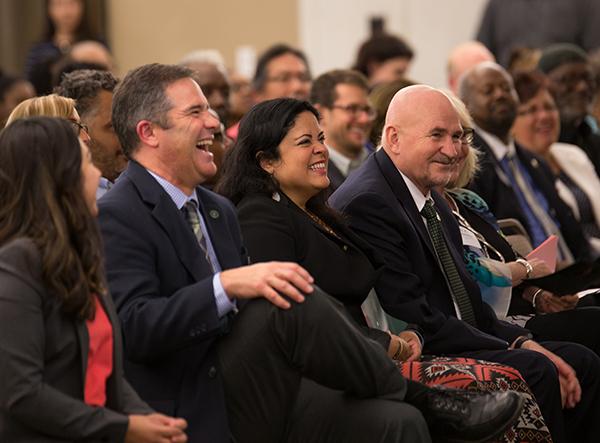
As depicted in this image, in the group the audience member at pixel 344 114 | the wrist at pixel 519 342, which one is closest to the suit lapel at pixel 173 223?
the wrist at pixel 519 342

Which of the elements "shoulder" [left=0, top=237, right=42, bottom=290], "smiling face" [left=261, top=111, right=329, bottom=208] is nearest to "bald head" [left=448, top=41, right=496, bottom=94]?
"smiling face" [left=261, top=111, right=329, bottom=208]

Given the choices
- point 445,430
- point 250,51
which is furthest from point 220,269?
point 250,51

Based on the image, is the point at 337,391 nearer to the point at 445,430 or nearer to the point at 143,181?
the point at 445,430

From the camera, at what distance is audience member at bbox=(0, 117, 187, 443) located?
2906 millimetres

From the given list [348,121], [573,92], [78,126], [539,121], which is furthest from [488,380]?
[573,92]

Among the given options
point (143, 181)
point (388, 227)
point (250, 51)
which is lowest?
point (250, 51)

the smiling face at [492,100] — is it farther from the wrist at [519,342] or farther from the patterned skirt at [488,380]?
the patterned skirt at [488,380]

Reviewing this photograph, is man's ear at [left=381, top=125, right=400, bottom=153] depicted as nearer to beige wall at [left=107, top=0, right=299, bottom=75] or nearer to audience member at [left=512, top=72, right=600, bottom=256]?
audience member at [left=512, top=72, right=600, bottom=256]

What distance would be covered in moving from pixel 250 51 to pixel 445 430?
24.9 feet

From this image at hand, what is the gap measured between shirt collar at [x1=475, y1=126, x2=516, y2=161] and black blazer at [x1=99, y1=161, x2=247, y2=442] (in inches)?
103

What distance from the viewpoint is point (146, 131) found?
3.70 metres

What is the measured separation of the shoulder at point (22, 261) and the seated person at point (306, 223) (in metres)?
1.14

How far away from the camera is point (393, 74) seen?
8336mm

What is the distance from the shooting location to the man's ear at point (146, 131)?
3693mm
